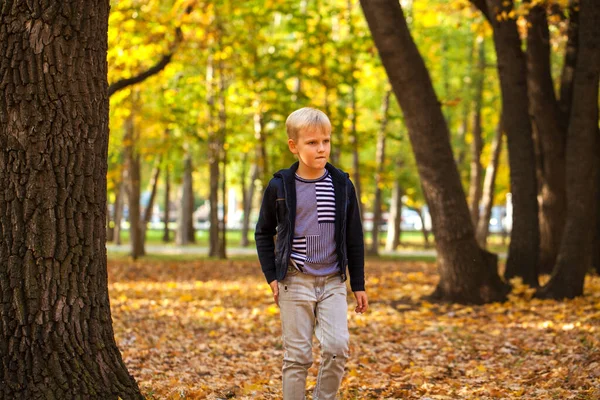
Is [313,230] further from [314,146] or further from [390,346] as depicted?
[390,346]

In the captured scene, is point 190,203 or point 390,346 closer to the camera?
point 390,346

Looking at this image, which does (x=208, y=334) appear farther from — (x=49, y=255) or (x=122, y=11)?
(x=122, y=11)

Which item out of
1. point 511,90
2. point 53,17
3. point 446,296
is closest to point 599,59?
point 511,90

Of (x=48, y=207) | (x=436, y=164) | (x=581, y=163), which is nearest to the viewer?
(x=48, y=207)

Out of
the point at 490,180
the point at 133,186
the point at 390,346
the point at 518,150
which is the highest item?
the point at 490,180

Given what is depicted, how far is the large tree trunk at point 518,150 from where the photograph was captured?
1254 cm

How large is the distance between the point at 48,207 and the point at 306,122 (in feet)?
4.81

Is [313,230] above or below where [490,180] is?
below

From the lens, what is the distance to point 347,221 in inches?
197

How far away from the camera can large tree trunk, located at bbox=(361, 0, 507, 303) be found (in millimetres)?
11297

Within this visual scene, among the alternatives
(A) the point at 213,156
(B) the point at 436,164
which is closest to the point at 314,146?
(B) the point at 436,164

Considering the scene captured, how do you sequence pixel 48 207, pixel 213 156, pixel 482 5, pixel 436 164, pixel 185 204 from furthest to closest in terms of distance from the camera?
pixel 185 204 < pixel 213 156 < pixel 482 5 < pixel 436 164 < pixel 48 207

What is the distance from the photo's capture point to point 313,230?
4867mm

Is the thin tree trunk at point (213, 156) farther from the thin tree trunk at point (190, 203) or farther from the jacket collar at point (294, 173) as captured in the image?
the jacket collar at point (294, 173)
